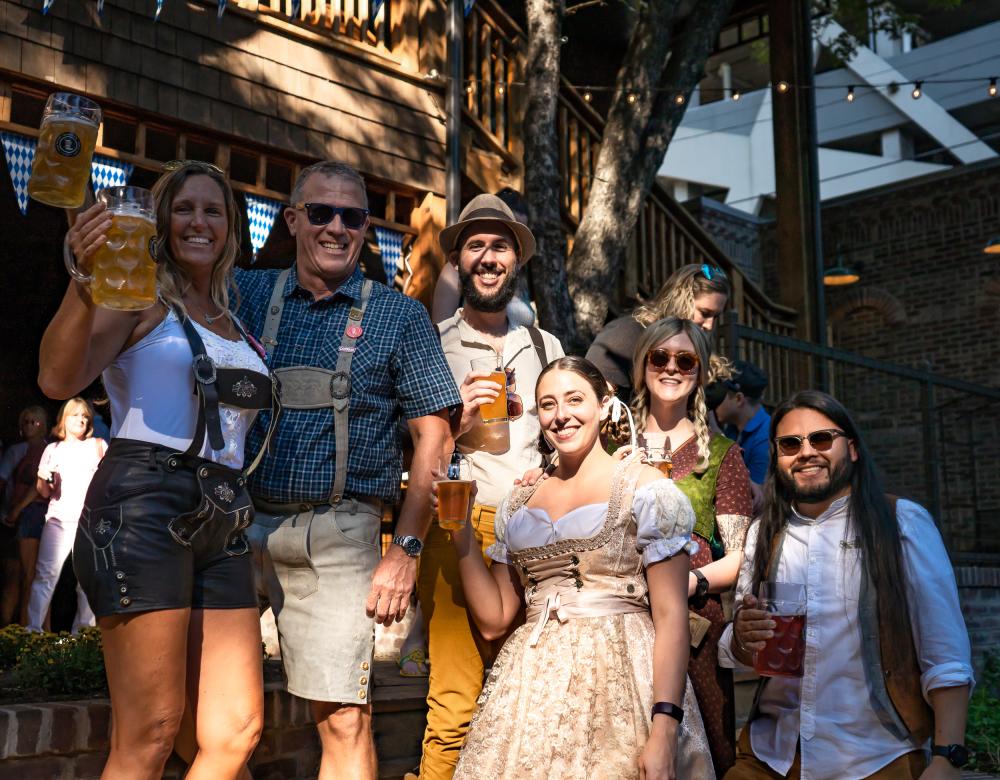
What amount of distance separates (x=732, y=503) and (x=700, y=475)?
0.44ft

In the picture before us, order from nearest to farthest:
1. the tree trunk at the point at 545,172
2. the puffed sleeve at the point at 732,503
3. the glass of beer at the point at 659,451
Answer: the glass of beer at the point at 659,451, the puffed sleeve at the point at 732,503, the tree trunk at the point at 545,172

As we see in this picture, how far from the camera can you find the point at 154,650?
95.9 inches

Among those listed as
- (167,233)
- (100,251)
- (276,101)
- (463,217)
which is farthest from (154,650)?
(276,101)

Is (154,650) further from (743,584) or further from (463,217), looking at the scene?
(463,217)

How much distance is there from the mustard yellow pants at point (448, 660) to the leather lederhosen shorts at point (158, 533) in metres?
0.96

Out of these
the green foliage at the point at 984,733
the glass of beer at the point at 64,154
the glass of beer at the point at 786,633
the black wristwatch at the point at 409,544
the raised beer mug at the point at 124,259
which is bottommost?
the green foliage at the point at 984,733

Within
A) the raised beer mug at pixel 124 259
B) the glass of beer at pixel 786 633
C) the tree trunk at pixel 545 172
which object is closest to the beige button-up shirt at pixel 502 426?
the glass of beer at pixel 786 633

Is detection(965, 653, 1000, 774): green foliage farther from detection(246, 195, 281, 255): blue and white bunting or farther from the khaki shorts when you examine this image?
detection(246, 195, 281, 255): blue and white bunting

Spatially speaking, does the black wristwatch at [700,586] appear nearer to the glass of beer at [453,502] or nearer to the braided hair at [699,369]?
the braided hair at [699,369]

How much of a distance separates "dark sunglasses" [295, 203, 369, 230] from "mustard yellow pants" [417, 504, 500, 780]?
962 millimetres

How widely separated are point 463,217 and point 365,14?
479 centimetres

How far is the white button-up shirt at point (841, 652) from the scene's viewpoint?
9.91 feet

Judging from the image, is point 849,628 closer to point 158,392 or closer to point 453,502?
point 453,502

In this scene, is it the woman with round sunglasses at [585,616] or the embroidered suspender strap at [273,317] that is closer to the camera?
the woman with round sunglasses at [585,616]
